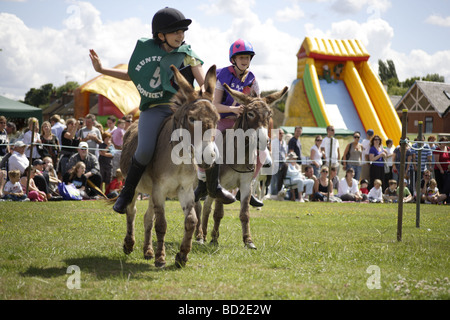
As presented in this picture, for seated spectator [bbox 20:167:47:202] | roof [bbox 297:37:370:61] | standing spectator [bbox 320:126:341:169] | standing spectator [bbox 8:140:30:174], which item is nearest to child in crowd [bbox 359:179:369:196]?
standing spectator [bbox 320:126:341:169]

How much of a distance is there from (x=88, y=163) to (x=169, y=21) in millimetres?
10030

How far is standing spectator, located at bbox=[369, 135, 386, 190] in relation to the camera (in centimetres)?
1903

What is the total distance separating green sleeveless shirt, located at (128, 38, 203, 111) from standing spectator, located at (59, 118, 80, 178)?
9.84 metres

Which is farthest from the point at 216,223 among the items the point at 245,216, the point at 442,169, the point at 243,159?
the point at 442,169

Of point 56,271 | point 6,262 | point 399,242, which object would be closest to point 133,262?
point 56,271

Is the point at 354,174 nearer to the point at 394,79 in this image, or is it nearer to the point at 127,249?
the point at 127,249

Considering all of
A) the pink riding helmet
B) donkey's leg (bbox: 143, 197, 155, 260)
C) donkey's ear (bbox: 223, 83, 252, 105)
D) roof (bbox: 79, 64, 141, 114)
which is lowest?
donkey's leg (bbox: 143, 197, 155, 260)

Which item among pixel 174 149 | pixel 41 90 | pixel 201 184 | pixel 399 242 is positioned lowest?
pixel 399 242

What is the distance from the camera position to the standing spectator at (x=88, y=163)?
51.1ft

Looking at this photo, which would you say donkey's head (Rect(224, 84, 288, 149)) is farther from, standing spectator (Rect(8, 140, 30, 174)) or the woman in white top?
the woman in white top

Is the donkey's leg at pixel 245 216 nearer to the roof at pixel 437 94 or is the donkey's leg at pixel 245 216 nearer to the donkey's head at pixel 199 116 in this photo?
the donkey's head at pixel 199 116

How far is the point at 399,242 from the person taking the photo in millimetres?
8391
